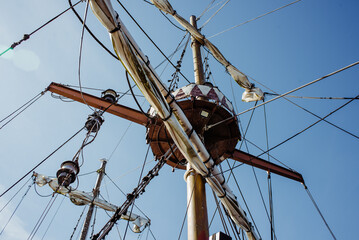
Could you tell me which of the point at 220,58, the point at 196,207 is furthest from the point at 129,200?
the point at 220,58

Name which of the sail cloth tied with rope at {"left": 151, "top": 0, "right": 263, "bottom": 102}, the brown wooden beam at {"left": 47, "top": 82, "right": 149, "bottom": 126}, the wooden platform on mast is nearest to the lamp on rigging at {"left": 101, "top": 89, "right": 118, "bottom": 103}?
the brown wooden beam at {"left": 47, "top": 82, "right": 149, "bottom": 126}

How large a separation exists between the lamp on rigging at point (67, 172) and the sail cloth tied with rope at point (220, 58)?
5416mm

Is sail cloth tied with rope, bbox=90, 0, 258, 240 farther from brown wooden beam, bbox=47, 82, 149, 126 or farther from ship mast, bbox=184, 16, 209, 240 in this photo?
brown wooden beam, bbox=47, 82, 149, 126

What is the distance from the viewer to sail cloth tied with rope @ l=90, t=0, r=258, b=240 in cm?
465

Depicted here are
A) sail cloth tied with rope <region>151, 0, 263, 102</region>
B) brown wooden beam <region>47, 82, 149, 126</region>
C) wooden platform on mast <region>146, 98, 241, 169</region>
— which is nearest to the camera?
wooden platform on mast <region>146, 98, 241, 169</region>

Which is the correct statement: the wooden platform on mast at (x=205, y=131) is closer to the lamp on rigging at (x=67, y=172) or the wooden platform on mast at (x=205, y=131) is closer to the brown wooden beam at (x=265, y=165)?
the brown wooden beam at (x=265, y=165)

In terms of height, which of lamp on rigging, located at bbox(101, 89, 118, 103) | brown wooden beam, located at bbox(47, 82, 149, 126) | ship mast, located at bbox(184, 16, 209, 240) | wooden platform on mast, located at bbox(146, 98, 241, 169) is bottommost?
ship mast, located at bbox(184, 16, 209, 240)

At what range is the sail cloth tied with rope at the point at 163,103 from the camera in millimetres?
4648

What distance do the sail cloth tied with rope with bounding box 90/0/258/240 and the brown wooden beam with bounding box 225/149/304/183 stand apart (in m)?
2.44

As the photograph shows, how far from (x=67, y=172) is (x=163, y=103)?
402cm

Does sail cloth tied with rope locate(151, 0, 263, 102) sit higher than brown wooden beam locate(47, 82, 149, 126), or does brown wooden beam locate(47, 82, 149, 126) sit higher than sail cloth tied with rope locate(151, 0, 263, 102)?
sail cloth tied with rope locate(151, 0, 263, 102)

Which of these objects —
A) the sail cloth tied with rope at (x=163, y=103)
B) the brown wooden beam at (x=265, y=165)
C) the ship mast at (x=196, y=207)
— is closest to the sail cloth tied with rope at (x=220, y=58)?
the brown wooden beam at (x=265, y=165)

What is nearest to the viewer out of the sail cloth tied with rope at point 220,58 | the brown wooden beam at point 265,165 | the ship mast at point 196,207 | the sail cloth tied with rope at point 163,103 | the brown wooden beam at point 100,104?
the sail cloth tied with rope at point 163,103

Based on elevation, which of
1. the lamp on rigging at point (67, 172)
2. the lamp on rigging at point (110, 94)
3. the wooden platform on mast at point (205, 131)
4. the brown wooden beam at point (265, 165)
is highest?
the lamp on rigging at point (110, 94)
